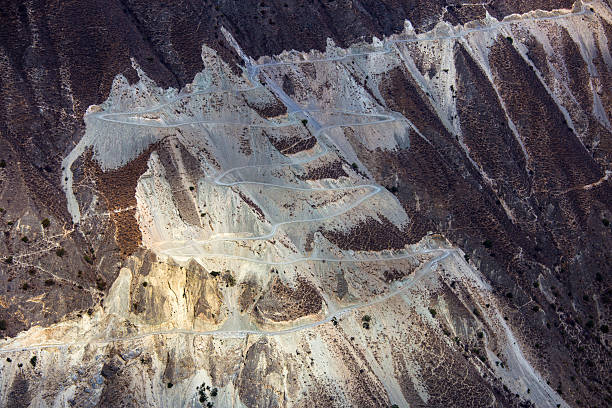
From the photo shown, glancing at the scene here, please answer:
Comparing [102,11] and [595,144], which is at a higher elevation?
[102,11]

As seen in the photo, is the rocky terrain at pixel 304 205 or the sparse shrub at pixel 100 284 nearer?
the sparse shrub at pixel 100 284

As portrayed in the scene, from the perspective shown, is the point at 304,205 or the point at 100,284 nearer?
the point at 100,284

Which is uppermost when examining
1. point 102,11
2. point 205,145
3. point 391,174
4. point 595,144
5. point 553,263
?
point 102,11

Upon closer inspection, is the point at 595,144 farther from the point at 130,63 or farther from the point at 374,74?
the point at 130,63

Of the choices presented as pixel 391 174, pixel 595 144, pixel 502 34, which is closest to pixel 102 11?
pixel 391 174

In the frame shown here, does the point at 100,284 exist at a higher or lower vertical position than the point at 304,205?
higher

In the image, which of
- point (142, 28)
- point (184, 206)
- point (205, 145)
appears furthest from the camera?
point (142, 28)

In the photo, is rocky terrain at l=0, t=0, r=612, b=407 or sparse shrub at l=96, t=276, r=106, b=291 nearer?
sparse shrub at l=96, t=276, r=106, b=291

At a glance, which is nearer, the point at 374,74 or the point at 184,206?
the point at 184,206
